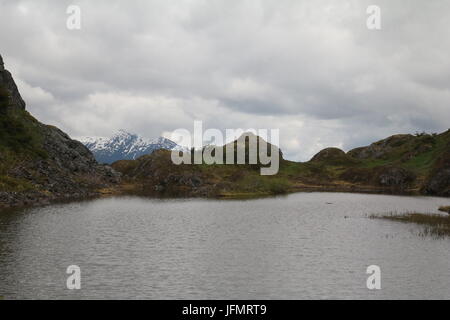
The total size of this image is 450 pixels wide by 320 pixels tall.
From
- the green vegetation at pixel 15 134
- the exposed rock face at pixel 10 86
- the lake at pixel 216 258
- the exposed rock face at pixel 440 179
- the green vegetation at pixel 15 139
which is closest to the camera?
the lake at pixel 216 258

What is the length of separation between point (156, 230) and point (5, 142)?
94.8 meters

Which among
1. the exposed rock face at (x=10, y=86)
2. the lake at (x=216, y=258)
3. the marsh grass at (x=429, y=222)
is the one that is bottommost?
the lake at (x=216, y=258)

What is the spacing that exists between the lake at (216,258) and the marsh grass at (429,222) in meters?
2.50

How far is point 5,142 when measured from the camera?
14312 centimetres

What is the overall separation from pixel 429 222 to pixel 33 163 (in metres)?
124

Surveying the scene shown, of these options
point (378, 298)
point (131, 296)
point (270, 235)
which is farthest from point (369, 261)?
point (131, 296)

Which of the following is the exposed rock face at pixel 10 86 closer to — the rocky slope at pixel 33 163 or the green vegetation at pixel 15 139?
the rocky slope at pixel 33 163

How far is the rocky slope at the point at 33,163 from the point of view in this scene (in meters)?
120

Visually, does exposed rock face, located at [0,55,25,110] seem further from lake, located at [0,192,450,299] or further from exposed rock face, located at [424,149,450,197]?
exposed rock face, located at [424,149,450,197]

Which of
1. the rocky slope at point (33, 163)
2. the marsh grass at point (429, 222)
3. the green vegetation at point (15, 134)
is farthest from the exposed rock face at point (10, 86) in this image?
the marsh grass at point (429, 222)

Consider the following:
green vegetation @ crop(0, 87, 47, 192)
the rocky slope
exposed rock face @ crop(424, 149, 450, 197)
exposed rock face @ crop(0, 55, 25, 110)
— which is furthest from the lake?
exposed rock face @ crop(424, 149, 450, 197)

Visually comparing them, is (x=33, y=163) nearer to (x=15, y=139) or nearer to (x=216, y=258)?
(x=15, y=139)

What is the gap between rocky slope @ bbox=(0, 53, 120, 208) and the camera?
120 metres

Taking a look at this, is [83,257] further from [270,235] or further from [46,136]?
[46,136]
